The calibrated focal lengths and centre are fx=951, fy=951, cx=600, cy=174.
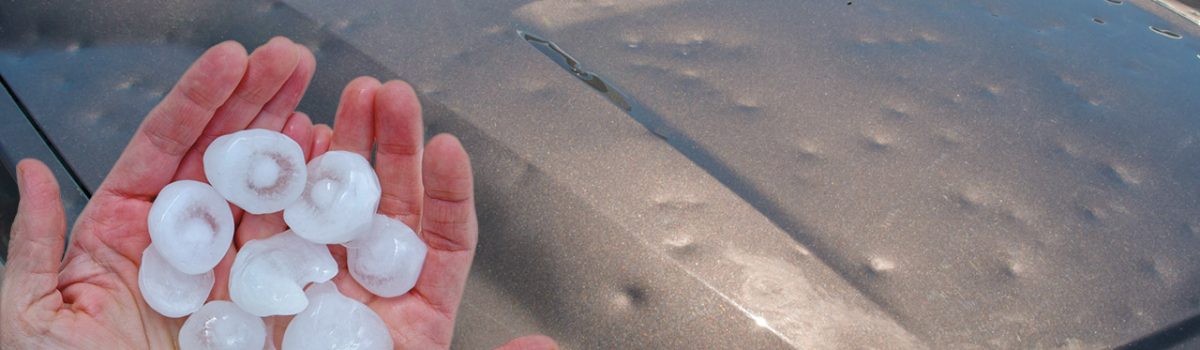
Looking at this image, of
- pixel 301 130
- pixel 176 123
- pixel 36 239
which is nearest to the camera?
pixel 36 239

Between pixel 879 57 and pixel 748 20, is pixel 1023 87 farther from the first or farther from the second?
pixel 748 20

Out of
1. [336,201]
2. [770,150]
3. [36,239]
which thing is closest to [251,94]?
[336,201]

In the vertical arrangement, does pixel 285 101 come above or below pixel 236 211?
above

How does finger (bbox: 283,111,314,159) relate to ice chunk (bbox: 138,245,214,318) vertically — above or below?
above

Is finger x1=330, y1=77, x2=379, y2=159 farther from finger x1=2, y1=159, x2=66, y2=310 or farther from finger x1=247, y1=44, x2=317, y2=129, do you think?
finger x1=2, y1=159, x2=66, y2=310

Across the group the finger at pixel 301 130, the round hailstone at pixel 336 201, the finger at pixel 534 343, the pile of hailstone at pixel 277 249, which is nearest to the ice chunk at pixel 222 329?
the pile of hailstone at pixel 277 249

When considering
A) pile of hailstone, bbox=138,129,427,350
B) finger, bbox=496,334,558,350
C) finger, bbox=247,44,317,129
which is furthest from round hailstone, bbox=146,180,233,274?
finger, bbox=496,334,558,350

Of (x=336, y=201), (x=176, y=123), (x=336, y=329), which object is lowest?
(x=336, y=329)

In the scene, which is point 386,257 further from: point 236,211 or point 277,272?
point 236,211
